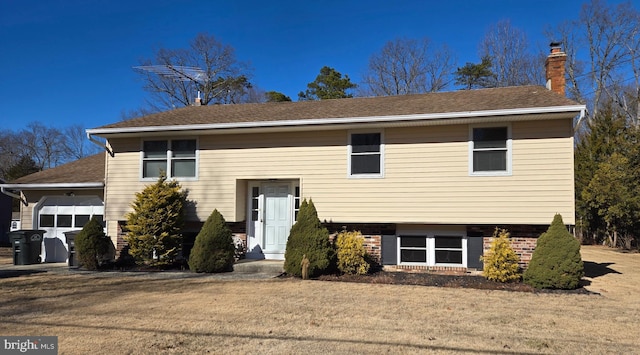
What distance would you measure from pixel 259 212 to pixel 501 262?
21.1 feet

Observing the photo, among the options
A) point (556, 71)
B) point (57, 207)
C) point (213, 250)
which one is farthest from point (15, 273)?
point (556, 71)

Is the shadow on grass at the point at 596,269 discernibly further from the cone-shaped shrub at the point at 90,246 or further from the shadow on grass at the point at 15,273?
the shadow on grass at the point at 15,273

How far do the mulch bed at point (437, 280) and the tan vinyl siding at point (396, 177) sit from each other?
131 centimetres

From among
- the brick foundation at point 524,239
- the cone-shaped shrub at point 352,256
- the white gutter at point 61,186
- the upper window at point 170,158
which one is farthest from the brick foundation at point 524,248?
the white gutter at point 61,186

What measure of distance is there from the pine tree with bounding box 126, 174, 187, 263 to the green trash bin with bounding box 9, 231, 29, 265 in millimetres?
3509

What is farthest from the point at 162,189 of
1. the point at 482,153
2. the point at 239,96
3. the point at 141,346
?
the point at 239,96

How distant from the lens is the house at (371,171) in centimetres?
928

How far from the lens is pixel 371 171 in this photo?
10.3 meters

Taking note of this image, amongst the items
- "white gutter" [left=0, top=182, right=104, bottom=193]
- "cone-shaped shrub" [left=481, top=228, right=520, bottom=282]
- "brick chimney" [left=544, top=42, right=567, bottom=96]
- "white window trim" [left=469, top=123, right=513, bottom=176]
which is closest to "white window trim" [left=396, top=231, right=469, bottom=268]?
"cone-shaped shrub" [left=481, top=228, right=520, bottom=282]

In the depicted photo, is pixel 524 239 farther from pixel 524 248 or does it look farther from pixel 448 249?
pixel 448 249

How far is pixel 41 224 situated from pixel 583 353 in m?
14.0

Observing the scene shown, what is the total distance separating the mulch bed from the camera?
27.0 feet

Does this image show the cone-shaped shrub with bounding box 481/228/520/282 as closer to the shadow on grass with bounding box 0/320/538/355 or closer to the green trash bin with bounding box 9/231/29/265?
the shadow on grass with bounding box 0/320/538/355

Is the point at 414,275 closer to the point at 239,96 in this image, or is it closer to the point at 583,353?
the point at 583,353
